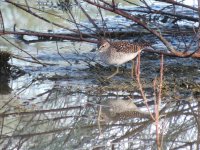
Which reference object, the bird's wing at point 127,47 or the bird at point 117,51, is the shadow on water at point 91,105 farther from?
the bird's wing at point 127,47

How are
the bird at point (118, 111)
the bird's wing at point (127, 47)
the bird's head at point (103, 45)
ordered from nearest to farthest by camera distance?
the bird at point (118, 111), the bird's wing at point (127, 47), the bird's head at point (103, 45)

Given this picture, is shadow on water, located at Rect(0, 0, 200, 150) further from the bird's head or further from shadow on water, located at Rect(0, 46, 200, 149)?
the bird's head

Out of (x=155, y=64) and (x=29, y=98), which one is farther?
(x=155, y=64)

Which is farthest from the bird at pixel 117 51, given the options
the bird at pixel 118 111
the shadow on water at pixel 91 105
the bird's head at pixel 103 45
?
the bird at pixel 118 111

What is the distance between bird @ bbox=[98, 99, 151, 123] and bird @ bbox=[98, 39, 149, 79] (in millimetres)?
1185

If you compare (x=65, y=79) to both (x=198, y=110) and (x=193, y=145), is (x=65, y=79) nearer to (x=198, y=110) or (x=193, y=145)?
(x=198, y=110)

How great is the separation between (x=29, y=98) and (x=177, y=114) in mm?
1743

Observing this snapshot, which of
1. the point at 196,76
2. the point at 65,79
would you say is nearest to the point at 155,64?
the point at 196,76

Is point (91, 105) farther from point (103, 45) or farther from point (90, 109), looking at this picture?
point (103, 45)

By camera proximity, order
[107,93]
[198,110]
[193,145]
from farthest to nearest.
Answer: [107,93] < [198,110] < [193,145]

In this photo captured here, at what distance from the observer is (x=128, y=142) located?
19.1 ft

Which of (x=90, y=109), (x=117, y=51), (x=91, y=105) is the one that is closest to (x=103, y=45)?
(x=117, y=51)

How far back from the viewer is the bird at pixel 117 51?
8.41 metres

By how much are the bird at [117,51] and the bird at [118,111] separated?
1.19m
